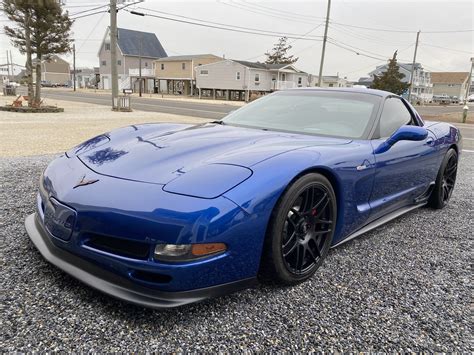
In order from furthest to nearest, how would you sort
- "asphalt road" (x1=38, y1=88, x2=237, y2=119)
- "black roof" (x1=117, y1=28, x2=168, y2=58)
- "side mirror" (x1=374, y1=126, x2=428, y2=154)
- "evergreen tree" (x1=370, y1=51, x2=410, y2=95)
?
"black roof" (x1=117, y1=28, x2=168, y2=58) → "evergreen tree" (x1=370, y1=51, x2=410, y2=95) → "asphalt road" (x1=38, y1=88, x2=237, y2=119) → "side mirror" (x1=374, y1=126, x2=428, y2=154)

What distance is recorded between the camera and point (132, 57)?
60.8 metres

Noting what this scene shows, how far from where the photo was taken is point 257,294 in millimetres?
2203

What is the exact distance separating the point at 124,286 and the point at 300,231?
105cm

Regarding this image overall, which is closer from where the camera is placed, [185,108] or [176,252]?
[176,252]

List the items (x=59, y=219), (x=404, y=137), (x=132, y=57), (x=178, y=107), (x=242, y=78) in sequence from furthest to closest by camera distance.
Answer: (x=132, y=57)
(x=242, y=78)
(x=178, y=107)
(x=404, y=137)
(x=59, y=219)

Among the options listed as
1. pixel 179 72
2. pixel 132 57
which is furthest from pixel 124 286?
pixel 132 57

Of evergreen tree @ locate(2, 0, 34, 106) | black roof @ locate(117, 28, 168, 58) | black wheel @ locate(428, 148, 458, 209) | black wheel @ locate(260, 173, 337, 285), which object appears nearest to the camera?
black wheel @ locate(260, 173, 337, 285)

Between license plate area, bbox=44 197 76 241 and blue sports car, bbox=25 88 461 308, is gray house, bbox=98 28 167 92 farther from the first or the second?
license plate area, bbox=44 197 76 241

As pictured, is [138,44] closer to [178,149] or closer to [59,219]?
[178,149]

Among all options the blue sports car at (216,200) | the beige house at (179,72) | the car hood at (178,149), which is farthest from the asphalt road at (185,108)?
the beige house at (179,72)

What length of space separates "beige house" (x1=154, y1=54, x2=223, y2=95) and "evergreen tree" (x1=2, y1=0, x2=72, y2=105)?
1503 inches

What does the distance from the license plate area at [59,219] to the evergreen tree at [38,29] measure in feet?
52.2

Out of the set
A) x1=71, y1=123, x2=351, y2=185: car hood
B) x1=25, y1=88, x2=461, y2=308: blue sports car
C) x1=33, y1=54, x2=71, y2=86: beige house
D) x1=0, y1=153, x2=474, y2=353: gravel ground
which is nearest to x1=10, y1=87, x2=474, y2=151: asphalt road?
x1=25, y1=88, x2=461, y2=308: blue sports car

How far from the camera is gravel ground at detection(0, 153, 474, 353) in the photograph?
69.1 inches
